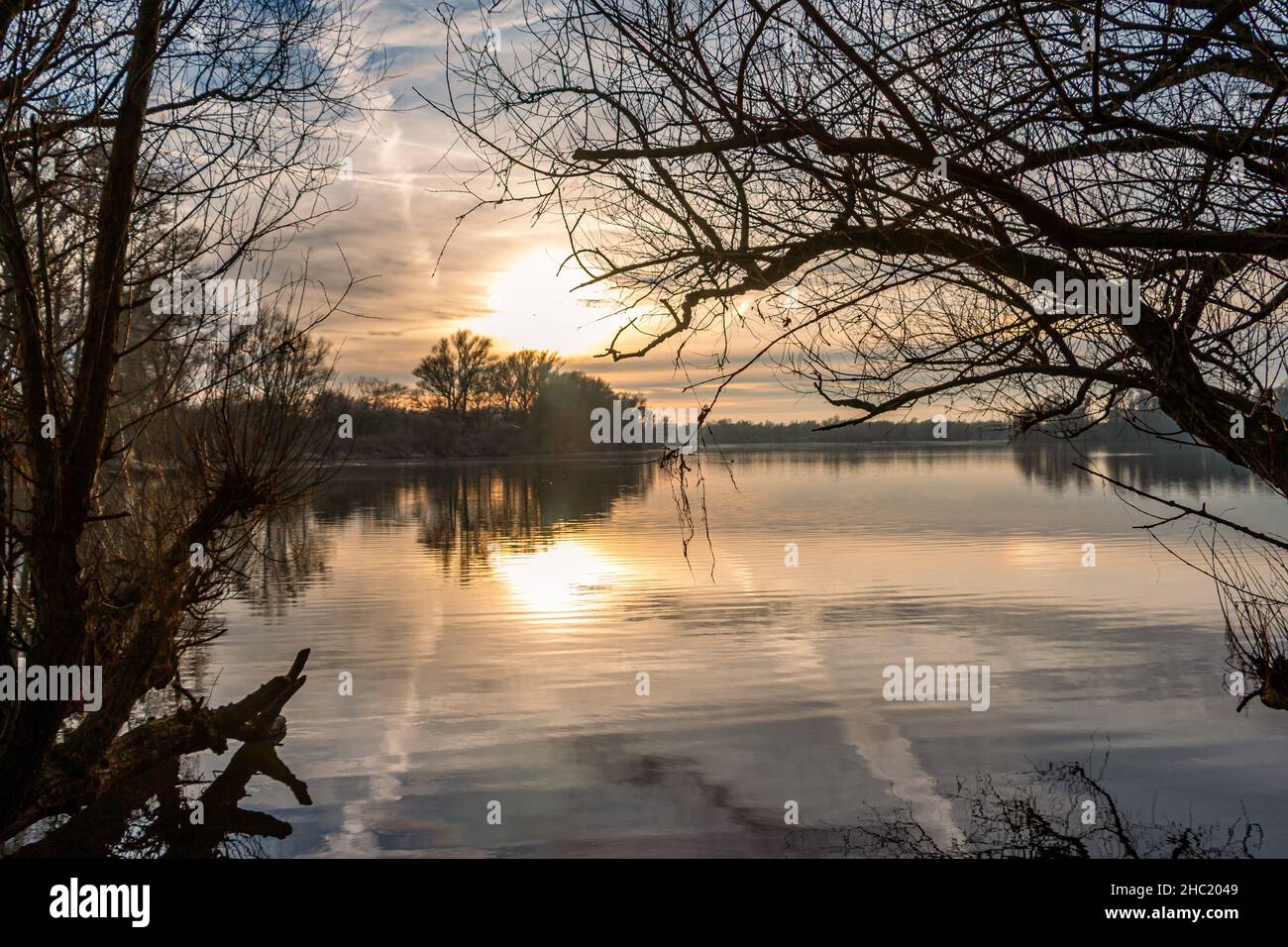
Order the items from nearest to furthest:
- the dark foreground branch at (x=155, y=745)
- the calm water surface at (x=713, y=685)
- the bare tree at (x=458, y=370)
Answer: the dark foreground branch at (x=155, y=745) → the calm water surface at (x=713, y=685) → the bare tree at (x=458, y=370)

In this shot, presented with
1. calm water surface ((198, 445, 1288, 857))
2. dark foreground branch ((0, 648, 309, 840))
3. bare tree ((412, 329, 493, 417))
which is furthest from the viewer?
bare tree ((412, 329, 493, 417))

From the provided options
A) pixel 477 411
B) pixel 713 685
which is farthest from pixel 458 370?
Answer: pixel 713 685

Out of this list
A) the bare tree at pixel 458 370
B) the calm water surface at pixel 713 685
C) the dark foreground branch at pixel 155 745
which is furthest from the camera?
the bare tree at pixel 458 370

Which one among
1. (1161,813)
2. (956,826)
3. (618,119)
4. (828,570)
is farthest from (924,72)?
(828,570)

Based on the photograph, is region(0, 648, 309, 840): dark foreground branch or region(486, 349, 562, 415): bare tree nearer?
region(0, 648, 309, 840): dark foreground branch

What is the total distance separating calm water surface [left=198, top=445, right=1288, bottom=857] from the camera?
8.36 m

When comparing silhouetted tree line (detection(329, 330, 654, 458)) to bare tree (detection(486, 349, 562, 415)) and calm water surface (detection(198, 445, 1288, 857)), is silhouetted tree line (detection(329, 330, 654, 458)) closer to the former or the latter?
bare tree (detection(486, 349, 562, 415))

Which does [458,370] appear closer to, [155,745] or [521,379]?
[521,379]

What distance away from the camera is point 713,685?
40.4 feet

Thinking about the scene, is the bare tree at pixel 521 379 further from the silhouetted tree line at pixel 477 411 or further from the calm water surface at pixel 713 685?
the calm water surface at pixel 713 685

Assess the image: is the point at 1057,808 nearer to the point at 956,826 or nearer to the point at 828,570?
the point at 956,826

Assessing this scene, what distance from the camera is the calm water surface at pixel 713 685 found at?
8359 mm

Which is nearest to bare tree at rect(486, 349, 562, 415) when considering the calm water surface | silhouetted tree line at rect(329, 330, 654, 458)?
silhouetted tree line at rect(329, 330, 654, 458)

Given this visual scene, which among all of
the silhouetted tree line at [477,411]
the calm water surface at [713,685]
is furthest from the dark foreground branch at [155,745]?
the silhouetted tree line at [477,411]
